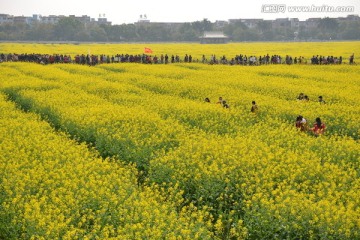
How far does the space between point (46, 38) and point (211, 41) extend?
4741cm

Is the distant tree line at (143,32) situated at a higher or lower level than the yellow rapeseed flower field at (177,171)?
higher

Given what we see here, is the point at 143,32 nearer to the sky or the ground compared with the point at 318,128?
nearer to the sky

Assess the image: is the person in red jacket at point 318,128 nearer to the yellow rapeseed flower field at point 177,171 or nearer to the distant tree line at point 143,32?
the yellow rapeseed flower field at point 177,171

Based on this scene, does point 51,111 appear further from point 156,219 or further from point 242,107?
point 156,219

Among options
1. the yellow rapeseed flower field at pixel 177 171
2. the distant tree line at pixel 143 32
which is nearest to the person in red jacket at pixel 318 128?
the yellow rapeseed flower field at pixel 177 171

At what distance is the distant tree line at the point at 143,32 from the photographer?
129 metres

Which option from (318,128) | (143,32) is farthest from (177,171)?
(143,32)

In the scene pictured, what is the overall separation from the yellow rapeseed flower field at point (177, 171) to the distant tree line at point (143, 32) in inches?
4385

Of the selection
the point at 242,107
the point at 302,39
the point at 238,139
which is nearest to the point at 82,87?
the point at 242,107

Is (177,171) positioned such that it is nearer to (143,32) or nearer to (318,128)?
(318,128)

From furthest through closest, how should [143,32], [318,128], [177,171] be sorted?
[143,32], [318,128], [177,171]

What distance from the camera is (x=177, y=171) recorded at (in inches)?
471

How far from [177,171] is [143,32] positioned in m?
127

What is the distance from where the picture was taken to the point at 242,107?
21.5m
